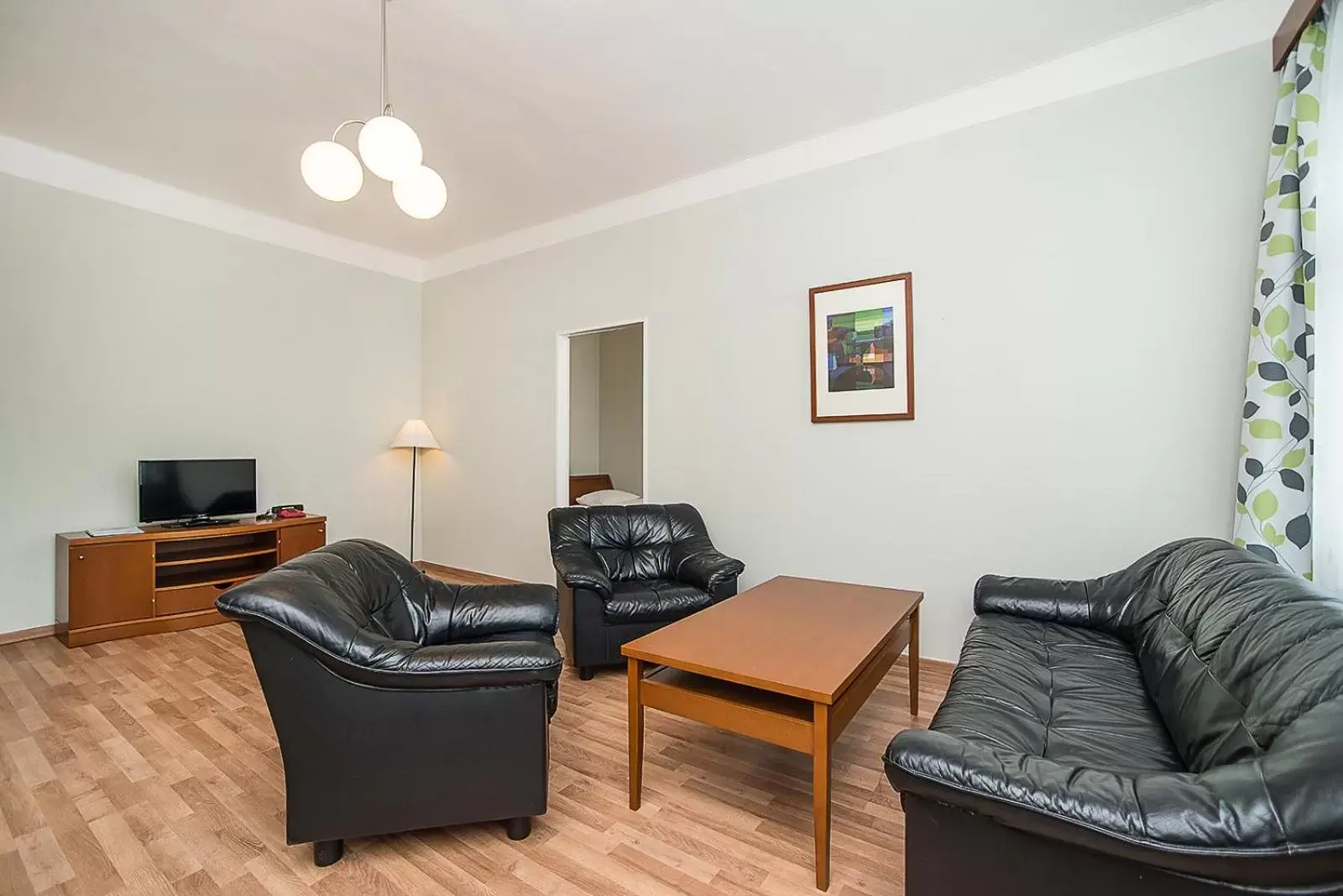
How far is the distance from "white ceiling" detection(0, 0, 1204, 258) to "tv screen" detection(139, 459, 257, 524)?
2.01 meters

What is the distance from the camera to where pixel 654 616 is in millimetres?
3150

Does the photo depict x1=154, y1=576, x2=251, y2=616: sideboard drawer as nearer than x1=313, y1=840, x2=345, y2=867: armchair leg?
No

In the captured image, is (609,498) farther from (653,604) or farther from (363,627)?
(363,627)

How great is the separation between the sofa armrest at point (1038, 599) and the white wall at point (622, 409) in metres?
4.74

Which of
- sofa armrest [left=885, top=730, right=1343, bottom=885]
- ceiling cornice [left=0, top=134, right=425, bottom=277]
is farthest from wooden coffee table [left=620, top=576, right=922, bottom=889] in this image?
ceiling cornice [left=0, top=134, right=425, bottom=277]

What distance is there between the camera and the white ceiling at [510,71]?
2.55 m

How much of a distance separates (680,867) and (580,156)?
12.3ft

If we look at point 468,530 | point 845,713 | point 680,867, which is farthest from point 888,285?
point 468,530

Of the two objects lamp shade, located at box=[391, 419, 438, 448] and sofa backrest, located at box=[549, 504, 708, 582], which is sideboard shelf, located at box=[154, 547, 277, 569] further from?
sofa backrest, located at box=[549, 504, 708, 582]

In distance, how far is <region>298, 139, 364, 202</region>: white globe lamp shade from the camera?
205cm

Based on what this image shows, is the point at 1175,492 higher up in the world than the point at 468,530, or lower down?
higher up

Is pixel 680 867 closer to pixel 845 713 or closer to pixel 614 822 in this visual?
pixel 614 822

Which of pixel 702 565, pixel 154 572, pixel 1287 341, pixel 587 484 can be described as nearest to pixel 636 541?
pixel 702 565

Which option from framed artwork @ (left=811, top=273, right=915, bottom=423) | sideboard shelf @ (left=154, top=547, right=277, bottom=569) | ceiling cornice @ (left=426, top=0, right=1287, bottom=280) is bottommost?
sideboard shelf @ (left=154, top=547, right=277, bottom=569)
